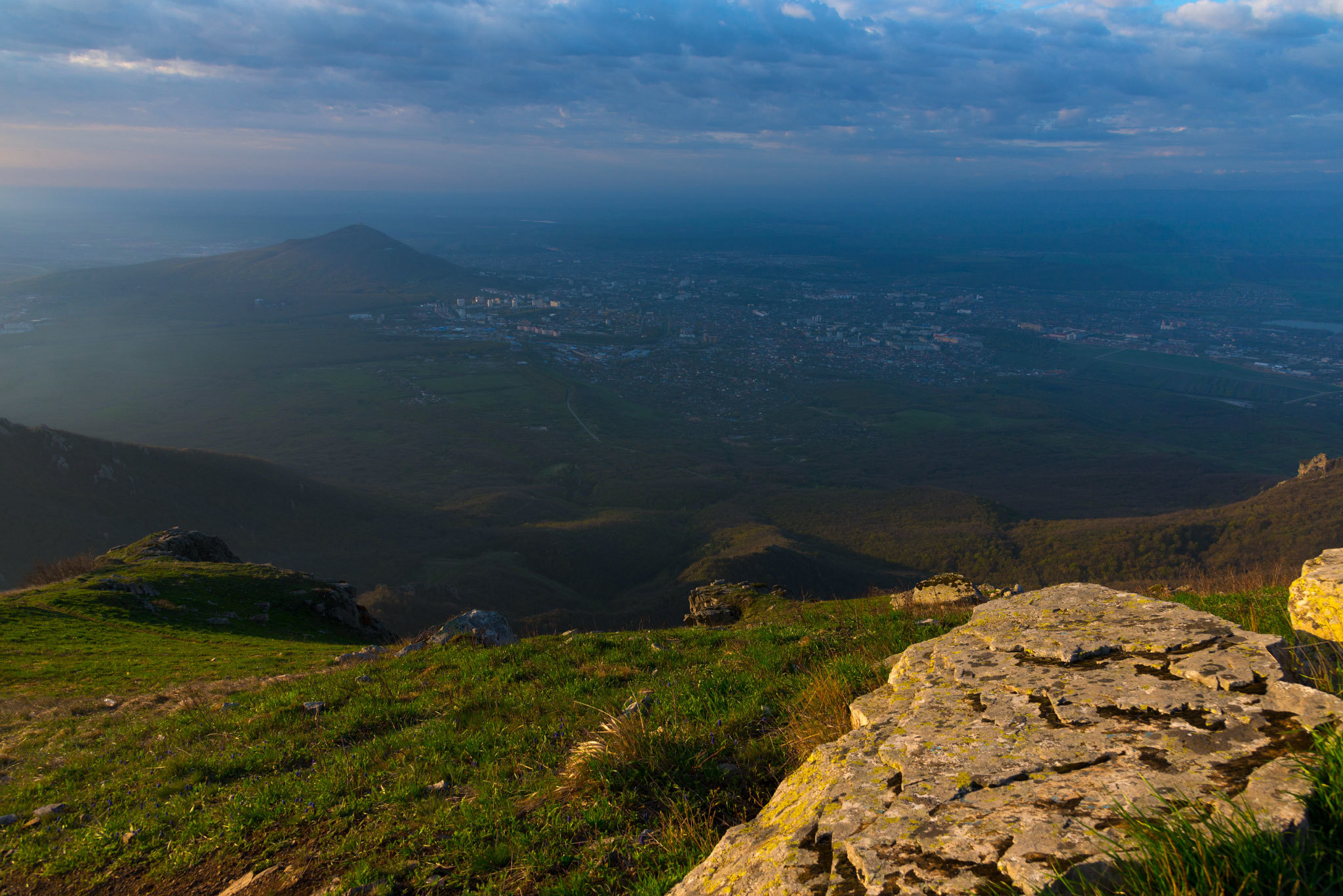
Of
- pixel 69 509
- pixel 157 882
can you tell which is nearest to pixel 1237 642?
pixel 157 882

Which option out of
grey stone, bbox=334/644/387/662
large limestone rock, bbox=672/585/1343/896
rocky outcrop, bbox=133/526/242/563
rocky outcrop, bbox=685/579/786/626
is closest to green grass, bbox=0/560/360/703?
grey stone, bbox=334/644/387/662

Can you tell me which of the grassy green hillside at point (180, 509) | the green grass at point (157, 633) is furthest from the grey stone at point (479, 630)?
the grassy green hillside at point (180, 509)

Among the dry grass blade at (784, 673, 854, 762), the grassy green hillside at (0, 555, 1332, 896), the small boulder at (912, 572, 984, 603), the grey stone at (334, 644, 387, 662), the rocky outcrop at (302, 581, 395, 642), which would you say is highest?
the dry grass blade at (784, 673, 854, 762)

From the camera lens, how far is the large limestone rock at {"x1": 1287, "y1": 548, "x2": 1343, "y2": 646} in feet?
18.8

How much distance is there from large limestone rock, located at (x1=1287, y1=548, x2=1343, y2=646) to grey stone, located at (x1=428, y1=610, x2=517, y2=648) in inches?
540

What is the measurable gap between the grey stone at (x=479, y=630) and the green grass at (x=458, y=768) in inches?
109

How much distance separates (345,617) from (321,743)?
860 inches

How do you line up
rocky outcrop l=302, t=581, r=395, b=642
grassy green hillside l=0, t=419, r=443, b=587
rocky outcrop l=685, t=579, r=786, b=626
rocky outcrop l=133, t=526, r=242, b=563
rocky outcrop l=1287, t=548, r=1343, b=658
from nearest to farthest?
rocky outcrop l=1287, t=548, r=1343, b=658, rocky outcrop l=685, t=579, r=786, b=626, rocky outcrop l=302, t=581, r=395, b=642, rocky outcrop l=133, t=526, r=242, b=563, grassy green hillside l=0, t=419, r=443, b=587

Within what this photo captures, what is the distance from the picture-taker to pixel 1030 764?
14.0 ft

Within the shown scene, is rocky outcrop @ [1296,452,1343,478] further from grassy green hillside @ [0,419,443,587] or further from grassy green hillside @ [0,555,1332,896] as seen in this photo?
grassy green hillside @ [0,419,443,587]

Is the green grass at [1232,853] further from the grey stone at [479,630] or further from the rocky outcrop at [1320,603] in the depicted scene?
the grey stone at [479,630]

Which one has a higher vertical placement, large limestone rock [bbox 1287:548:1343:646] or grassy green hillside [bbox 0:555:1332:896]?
large limestone rock [bbox 1287:548:1343:646]

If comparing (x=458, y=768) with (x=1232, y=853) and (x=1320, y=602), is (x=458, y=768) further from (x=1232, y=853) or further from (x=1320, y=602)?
(x=1320, y=602)

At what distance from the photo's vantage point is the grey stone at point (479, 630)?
15.8m
